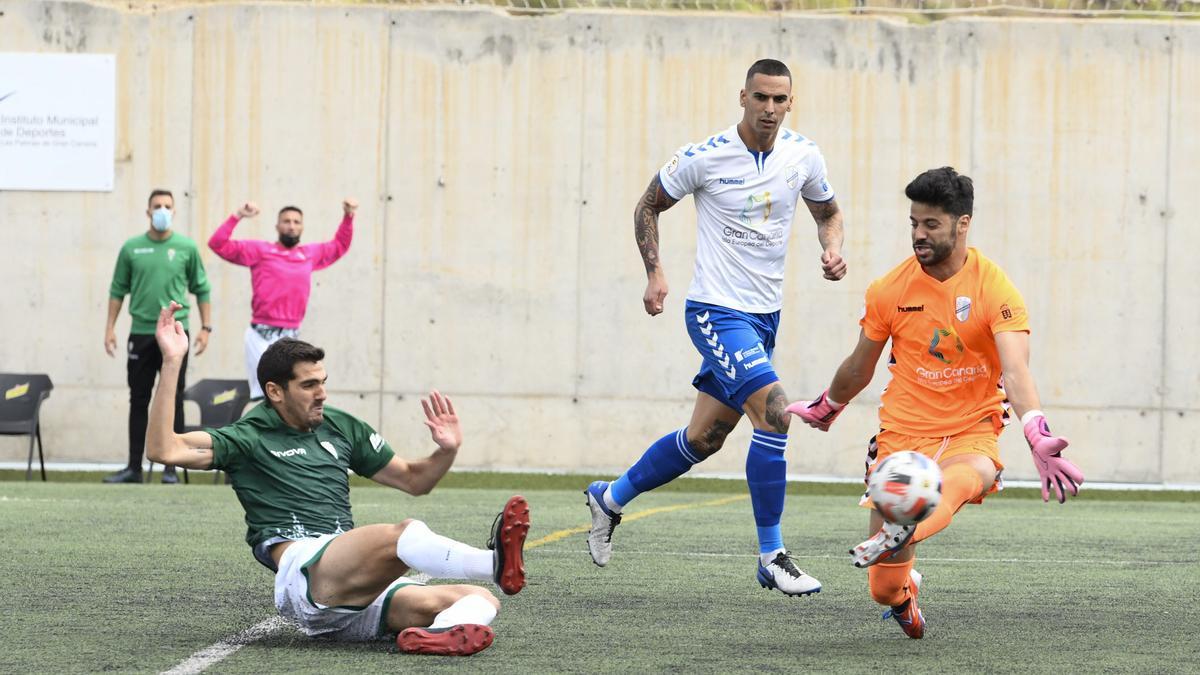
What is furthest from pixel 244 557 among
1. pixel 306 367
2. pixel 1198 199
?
pixel 1198 199

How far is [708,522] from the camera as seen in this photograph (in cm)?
1075

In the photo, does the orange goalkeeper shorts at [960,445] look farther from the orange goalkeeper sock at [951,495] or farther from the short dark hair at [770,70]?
the short dark hair at [770,70]

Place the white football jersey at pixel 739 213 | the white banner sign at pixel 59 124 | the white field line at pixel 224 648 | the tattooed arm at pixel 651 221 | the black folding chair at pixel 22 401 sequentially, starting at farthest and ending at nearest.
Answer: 1. the white banner sign at pixel 59 124
2. the black folding chair at pixel 22 401
3. the tattooed arm at pixel 651 221
4. the white football jersey at pixel 739 213
5. the white field line at pixel 224 648

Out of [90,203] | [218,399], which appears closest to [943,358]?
[218,399]

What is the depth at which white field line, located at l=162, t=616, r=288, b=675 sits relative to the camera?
5.04 meters

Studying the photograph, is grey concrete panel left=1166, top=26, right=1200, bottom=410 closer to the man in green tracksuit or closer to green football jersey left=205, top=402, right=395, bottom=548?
the man in green tracksuit

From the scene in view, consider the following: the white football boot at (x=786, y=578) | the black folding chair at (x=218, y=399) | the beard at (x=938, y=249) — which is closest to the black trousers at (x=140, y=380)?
the black folding chair at (x=218, y=399)

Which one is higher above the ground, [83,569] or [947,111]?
[947,111]

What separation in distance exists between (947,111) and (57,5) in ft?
27.4

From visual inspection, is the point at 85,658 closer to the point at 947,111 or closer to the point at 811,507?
the point at 811,507

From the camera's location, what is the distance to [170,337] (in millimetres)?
5504

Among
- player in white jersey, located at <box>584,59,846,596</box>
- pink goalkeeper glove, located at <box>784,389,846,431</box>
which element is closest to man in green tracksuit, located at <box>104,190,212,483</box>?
player in white jersey, located at <box>584,59,846,596</box>

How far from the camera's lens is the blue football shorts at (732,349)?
23.7ft

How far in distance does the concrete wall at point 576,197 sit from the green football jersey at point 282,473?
10134 mm
